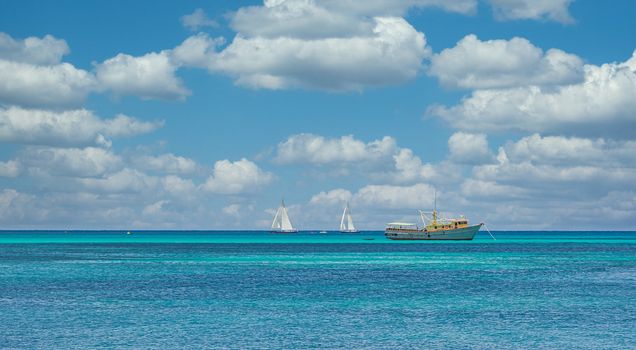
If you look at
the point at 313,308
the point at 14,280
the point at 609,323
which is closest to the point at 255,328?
the point at 313,308

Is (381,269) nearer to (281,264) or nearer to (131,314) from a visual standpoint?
(281,264)

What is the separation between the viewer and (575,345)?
5366 cm

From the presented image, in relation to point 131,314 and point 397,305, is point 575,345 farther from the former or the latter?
point 131,314

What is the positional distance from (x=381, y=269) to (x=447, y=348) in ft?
241

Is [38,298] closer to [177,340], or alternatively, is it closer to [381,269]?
[177,340]

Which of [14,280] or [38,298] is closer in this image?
[38,298]

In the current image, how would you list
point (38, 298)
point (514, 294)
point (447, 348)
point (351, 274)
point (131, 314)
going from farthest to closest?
point (351, 274), point (514, 294), point (38, 298), point (131, 314), point (447, 348)

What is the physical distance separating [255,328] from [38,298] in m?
30.1

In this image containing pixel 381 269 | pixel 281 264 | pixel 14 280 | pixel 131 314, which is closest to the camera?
pixel 131 314

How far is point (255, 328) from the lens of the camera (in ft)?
196

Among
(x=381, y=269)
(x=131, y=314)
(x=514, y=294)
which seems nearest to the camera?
(x=131, y=314)

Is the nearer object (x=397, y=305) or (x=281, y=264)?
(x=397, y=305)

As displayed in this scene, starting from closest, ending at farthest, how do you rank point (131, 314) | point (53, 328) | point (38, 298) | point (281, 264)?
point (53, 328) → point (131, 314) → point (38, 298) → point (281, 264)

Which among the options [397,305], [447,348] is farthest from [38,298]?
[447,348]
